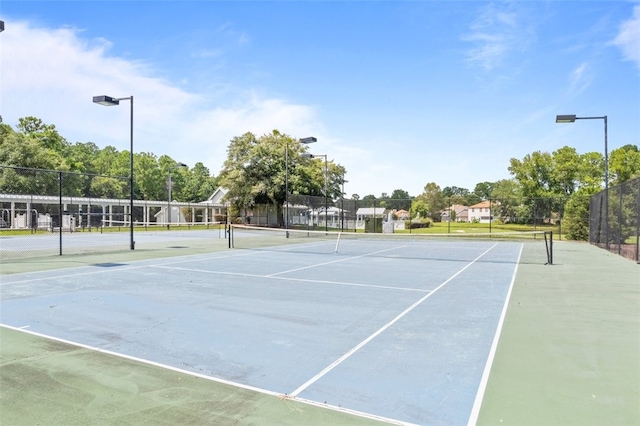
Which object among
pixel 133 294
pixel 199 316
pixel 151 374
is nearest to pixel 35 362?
pixel 151 374

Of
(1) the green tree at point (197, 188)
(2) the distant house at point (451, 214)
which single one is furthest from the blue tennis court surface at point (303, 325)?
(1) the green tree at point (197, 188)

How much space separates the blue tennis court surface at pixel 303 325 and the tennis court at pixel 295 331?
2 cm

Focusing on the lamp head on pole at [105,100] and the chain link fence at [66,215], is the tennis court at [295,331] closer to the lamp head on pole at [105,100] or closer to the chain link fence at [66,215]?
the lamp head on pole at [105,100]

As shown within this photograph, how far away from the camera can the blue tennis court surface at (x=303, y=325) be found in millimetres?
3635

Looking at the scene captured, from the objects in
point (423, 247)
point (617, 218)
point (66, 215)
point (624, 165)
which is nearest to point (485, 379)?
point (423, 247)

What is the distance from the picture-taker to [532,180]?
46.1 metres

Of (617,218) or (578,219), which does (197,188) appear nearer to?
(578,219)

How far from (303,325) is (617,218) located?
17836 mm

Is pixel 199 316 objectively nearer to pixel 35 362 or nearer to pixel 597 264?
pixel 35 362

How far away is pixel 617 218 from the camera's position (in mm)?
17844

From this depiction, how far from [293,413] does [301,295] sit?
15.2ft

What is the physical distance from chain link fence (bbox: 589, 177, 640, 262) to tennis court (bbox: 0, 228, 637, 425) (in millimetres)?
9318

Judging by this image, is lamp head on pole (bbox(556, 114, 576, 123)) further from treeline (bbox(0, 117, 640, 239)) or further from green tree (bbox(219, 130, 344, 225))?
green tree (bbox(219, 130, 344, 225))

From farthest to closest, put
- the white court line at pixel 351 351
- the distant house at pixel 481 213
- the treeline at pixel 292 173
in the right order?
1. the distant house at pixel 481 213
2. the treeline at pixel 292 173
3. the white court line at pixel 351 351
